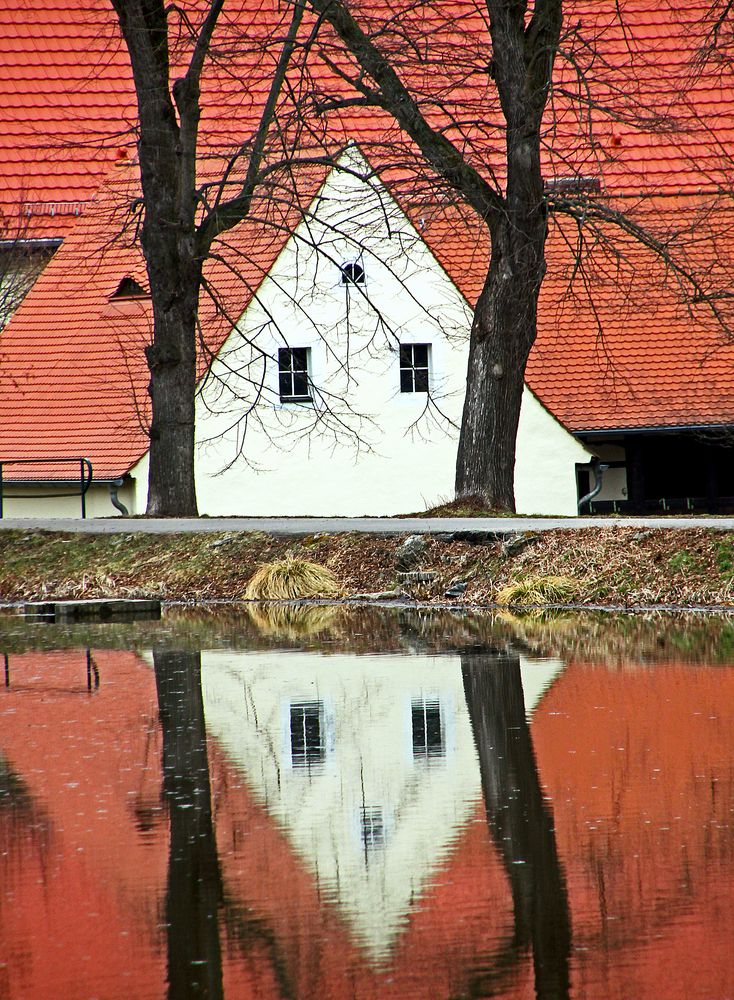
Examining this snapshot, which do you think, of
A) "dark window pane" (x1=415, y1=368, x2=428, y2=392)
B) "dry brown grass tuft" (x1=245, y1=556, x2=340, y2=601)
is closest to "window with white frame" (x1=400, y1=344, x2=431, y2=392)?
"dark window pane" (x1=415, y1=368, x2=428, y2=392)

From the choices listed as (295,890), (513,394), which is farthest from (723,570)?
(295,890)

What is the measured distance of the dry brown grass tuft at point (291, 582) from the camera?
1647 cm

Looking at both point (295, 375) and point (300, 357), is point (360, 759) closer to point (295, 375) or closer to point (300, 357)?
point (295, 375)

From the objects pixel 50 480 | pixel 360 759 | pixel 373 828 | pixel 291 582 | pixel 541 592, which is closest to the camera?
pixel 373 828

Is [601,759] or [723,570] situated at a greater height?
[723,570]

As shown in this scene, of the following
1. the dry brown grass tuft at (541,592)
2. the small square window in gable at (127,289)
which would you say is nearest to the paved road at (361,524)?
the dry brown grass tuft at (541,592)

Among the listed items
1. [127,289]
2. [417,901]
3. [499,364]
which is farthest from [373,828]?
[127,289]

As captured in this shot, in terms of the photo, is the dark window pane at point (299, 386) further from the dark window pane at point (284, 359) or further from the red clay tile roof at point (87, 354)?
the red clay tile roof at point (87, 354)

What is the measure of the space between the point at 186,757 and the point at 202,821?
1384 millimetres

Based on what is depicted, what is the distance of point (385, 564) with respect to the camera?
656 inches

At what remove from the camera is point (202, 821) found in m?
6.68

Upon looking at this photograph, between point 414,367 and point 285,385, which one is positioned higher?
point 414,367

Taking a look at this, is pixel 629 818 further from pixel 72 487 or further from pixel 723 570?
pixel 72 487

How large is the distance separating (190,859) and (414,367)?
25.9 meters
